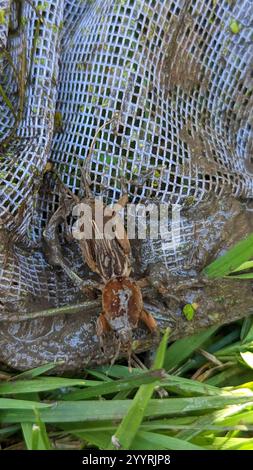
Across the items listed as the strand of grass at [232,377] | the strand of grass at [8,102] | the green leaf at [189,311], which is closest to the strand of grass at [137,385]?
the strand of grass at [232,377]

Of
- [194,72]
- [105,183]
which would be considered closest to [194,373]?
[105,183]

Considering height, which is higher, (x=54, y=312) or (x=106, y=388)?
(x=54, y=312)

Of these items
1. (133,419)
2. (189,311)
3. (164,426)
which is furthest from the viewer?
(189,311)

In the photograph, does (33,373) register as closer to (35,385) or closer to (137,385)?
(35,385)

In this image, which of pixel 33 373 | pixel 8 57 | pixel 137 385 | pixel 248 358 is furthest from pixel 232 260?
pixel 8 57

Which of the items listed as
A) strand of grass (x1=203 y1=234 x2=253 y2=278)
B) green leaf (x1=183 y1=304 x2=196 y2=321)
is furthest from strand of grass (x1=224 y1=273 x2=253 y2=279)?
green leaf (x1=183 y1=304 x2=196 y2=321)

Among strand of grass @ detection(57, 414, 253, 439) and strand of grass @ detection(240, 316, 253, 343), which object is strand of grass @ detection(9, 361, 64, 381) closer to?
strand of grass @ detection(57, 414, 253, 439)
